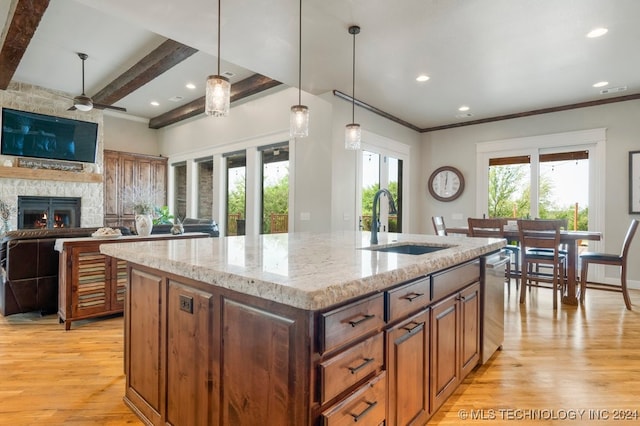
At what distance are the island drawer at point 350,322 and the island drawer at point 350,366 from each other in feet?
0.13

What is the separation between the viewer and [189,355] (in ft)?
4.66

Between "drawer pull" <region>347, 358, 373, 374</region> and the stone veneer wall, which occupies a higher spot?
the stone veneer wall

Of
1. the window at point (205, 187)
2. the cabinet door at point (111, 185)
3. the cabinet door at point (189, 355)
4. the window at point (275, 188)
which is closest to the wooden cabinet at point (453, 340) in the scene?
the cabinet door at point (189, 355)

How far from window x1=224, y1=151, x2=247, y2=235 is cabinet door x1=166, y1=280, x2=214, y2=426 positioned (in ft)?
15.0

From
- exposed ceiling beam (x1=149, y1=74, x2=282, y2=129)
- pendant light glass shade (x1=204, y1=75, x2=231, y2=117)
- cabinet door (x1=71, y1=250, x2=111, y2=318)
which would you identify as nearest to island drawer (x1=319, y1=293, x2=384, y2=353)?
pendant light glass shade (x1=204, y1=75, x2=231, y2=117)

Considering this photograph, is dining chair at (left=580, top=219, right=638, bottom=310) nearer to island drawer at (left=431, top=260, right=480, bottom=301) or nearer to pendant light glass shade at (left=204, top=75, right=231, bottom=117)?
island drawer at (left=431, top=260, right=480, bottom=301)

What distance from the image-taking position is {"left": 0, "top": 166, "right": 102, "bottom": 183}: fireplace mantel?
18.6 ft

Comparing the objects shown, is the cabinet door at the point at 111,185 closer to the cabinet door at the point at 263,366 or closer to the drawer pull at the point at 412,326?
the cabinet door at the point at 263,366

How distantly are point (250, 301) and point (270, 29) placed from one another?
271 cm

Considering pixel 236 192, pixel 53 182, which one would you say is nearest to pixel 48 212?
pixel 53 182

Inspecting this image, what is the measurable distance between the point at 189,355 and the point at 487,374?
199 centimetres

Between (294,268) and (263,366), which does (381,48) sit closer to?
(294,268)

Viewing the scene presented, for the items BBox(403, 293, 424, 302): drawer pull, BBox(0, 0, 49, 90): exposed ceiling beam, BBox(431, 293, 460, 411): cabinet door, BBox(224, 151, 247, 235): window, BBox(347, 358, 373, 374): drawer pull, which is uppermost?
BBox(0, 0, 49, 90): exposed ceiling beam

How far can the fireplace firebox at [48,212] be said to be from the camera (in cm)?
589
